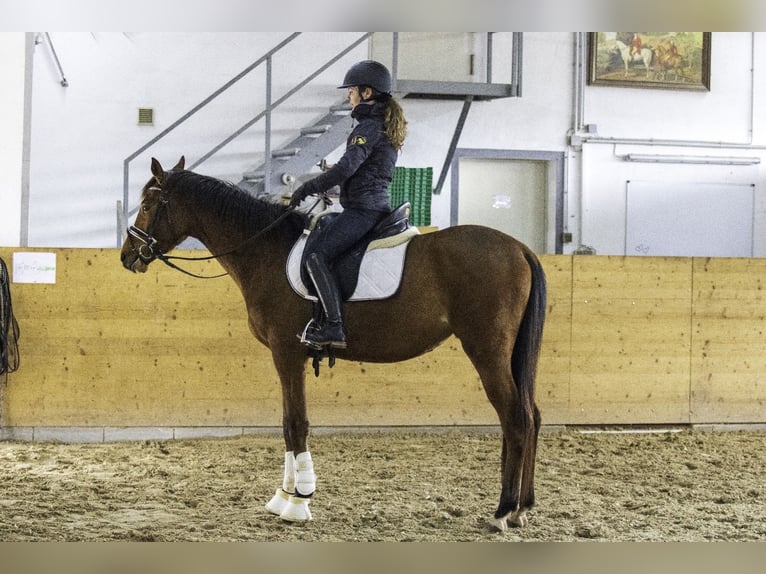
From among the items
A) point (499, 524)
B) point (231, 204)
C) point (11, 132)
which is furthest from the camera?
point (11, 132)

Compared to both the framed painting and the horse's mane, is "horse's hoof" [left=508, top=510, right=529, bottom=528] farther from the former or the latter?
the framed painting

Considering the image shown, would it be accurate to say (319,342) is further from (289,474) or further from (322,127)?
(322,127)

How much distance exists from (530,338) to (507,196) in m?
7.09

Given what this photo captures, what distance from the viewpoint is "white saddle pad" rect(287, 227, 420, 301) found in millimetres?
4172

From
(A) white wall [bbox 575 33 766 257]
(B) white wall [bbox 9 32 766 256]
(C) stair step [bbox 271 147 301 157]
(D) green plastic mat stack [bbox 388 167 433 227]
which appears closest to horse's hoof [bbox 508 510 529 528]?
(D) green plastic mat stack [bbox 388 167 433 227]

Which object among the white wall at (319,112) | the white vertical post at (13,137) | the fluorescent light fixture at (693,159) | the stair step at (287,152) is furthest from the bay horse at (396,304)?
the fluorescent light fixture at (693,159)

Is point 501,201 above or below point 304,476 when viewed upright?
above

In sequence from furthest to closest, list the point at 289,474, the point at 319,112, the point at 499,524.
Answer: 1. the point at 319,112
2. the point at 289,474
3. the point at 499,524

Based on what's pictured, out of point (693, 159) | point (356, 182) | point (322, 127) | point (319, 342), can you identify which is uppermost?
point (322, 127)

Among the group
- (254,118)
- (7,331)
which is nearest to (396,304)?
(7,331)

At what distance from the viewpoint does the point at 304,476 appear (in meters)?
4.17
